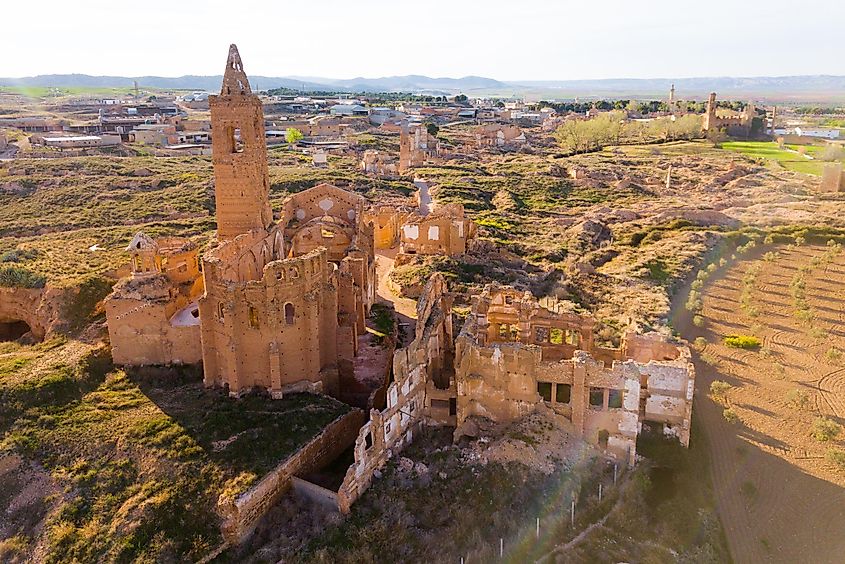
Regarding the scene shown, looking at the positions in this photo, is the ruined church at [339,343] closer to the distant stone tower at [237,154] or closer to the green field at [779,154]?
the distant stone tower at [237,154]

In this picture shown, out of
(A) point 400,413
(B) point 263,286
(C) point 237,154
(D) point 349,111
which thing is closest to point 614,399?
(A) point 400,413

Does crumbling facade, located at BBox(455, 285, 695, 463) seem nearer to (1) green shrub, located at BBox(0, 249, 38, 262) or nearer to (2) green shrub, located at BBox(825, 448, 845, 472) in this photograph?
(2) green shrub, located at BBox(825, 448, 845, 472)

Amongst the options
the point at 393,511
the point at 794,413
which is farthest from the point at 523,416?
the point at 794,413

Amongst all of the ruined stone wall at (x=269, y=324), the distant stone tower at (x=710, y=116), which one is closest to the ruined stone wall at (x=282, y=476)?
the ruined stone wall at (x=269, y=324)

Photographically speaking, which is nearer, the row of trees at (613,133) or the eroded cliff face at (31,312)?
the eroded cliff face at (31,312)

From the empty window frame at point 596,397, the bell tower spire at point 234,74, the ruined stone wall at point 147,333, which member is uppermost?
the bell tower spire at point 234,74

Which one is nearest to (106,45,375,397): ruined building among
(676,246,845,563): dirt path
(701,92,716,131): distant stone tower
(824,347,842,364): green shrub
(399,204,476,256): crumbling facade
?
(399,204,476,256): crumbling facade

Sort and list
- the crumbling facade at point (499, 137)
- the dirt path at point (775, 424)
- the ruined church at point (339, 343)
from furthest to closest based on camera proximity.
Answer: the crumbling facade at point (499, 137)
the ruined church at point (339, 343)
the dirt path at point (775, 424)

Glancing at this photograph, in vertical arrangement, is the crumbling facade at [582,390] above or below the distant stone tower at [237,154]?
below
